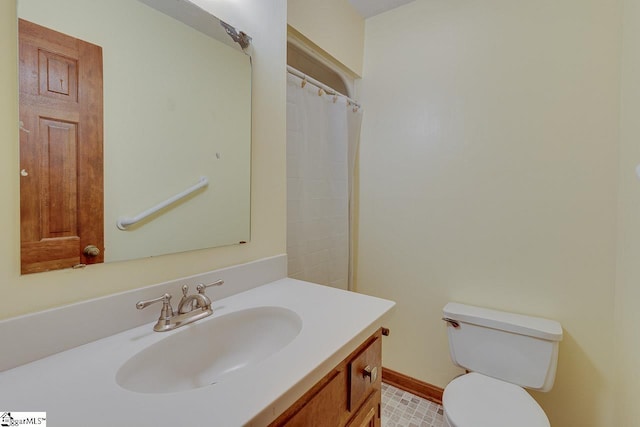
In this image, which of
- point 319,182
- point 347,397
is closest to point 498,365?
point 347,397

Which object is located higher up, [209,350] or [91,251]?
[91,251]

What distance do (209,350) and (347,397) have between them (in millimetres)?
415

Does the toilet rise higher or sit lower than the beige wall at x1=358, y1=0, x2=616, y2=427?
lower

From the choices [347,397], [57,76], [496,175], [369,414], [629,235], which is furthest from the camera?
[496,175]

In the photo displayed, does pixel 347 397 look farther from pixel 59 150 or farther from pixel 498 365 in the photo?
pixel 498 365

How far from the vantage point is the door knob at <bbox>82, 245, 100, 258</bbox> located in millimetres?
679

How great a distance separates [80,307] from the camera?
25.6 inches

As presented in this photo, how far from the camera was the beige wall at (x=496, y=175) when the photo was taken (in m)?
1.27

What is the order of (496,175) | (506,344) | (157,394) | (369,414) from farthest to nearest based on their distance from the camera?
(496,175)
(506,344)
(369,414)
(157,394)

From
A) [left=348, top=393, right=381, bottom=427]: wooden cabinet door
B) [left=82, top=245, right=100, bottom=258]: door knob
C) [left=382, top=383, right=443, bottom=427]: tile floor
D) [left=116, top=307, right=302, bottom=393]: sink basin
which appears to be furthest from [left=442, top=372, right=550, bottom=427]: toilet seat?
[left=82, top=245, right=100, bottom=258]: door knob

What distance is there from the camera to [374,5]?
5.71 feet

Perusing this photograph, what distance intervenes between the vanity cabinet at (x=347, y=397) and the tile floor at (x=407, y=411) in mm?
817

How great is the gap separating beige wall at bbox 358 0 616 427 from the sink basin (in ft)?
3.76

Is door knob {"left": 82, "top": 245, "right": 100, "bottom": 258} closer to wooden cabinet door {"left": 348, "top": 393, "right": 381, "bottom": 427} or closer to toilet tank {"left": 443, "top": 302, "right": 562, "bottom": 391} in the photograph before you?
wooden cabinet door {"left": 348, "top": 393, "right": 381, "bottom": 427}
